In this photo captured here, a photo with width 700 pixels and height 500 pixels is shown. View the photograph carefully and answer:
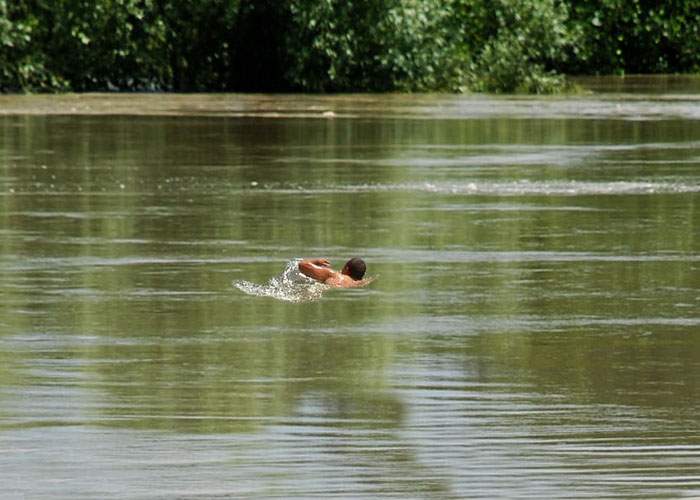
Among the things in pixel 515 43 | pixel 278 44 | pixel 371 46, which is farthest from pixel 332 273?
pixel 515 43

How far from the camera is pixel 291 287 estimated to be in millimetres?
10461

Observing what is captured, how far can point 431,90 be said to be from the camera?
1353 inches

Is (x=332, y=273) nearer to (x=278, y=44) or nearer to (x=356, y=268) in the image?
(x=356, y=268)

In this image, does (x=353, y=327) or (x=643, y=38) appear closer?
(x=353, y=327)

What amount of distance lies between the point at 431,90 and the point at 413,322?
80.4ft

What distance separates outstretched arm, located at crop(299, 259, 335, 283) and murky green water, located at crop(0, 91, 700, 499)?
26 cm

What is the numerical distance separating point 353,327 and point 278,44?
25583mm

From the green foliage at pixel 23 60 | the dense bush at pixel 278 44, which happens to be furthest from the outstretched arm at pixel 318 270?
the green foliage at pixel 23 60

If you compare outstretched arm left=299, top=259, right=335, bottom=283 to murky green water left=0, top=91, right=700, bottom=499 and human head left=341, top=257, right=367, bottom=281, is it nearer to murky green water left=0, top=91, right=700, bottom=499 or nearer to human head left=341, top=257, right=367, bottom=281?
human head left=341, top=257, right=367, bottom=281

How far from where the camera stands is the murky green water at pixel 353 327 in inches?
265

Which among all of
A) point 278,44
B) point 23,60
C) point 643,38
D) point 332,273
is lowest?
point 643,38

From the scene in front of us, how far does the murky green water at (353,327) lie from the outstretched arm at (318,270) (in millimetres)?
258

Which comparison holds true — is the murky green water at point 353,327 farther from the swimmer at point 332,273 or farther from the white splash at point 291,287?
the swimmer at point 332,273

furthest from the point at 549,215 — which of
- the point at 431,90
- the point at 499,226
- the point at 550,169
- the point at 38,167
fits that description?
the point at 431,90
